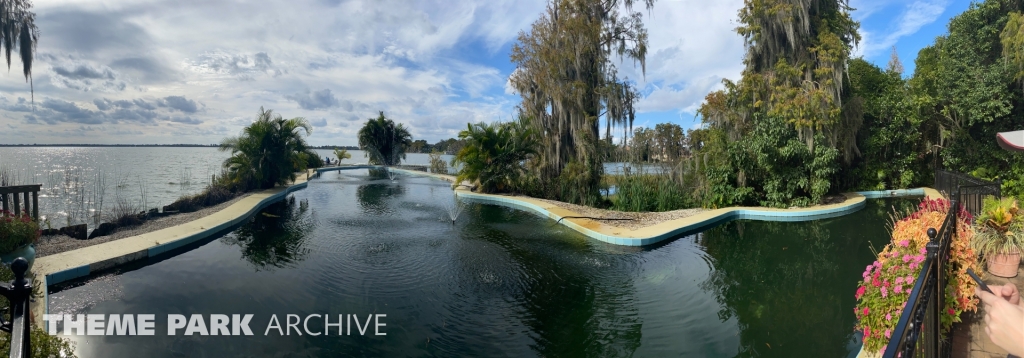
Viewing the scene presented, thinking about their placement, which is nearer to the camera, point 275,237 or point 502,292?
point 502,292

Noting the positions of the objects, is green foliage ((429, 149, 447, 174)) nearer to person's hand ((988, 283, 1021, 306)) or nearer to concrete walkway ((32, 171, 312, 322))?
concrete walkway ((32, 171, 312, 322))

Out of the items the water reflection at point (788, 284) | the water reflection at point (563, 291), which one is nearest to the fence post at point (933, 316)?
the water reflection at point (788, 284)

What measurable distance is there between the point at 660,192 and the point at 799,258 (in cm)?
500

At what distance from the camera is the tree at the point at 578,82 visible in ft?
40.0

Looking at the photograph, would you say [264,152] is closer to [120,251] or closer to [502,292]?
[120,251]

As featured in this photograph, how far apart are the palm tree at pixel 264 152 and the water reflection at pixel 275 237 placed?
383 cm

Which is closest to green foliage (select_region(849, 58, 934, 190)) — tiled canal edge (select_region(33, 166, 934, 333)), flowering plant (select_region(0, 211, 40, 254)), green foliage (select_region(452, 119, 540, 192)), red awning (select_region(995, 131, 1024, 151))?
tiled canal edge (select_region(33, 166, 934, 333))

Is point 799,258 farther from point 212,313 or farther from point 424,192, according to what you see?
point 424,192

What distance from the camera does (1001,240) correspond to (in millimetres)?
3967

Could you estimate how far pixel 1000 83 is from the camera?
1043 cm

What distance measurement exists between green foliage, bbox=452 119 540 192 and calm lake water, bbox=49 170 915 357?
573 centimetres

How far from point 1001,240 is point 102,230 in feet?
39.9

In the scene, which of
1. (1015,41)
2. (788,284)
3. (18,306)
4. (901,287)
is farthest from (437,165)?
(18,306)

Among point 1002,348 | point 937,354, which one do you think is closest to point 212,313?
point 937,354
